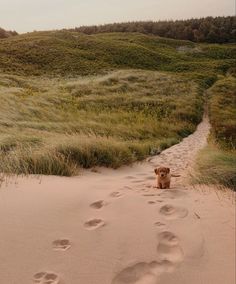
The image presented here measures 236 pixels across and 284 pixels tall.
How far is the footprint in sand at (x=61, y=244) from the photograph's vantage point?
155 inches

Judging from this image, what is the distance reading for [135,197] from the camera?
5.46m

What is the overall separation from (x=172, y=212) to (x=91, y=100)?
58.8 ft

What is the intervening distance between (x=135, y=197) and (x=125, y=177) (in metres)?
1.88

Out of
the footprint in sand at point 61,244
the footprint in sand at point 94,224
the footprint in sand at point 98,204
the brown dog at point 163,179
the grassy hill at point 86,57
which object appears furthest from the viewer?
the grassy hill at point 86,57

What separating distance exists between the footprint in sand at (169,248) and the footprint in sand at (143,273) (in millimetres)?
102

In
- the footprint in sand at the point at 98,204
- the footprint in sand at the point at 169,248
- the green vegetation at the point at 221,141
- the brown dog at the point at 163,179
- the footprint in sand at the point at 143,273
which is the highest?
the footprint in sand at the point at 143,273

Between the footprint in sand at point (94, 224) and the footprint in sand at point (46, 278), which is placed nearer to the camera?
the footprint in sand at point (46, 278)

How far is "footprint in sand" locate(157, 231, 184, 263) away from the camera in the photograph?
3.78m

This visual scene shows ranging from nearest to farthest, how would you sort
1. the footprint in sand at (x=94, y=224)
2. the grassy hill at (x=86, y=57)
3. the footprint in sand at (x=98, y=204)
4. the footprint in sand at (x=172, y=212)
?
the footprint in sand at (x=94, y=224), the footprint in sand at (x=172, y=212), the footprint in sand at (x=98, y=204), the grassy hill at (x=86, y=57)

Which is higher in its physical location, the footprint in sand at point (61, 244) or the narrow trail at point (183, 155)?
the footprint in sand at point (61, 244)

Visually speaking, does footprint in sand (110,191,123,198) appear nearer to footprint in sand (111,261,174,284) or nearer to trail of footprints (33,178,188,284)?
trail of footprints (33,178,188,284)

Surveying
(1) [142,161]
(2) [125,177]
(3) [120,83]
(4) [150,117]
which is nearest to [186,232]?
(2) [125,177]

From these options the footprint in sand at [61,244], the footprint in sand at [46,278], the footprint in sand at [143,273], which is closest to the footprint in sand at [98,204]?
the footprint in sand at [61,244]

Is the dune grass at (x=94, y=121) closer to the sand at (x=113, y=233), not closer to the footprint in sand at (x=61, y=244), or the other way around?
the sand at (x=113, y=233)
